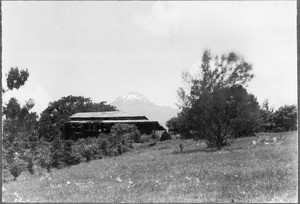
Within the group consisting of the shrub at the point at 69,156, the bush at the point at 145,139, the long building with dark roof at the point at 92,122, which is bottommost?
the shrub at the point at 69,156

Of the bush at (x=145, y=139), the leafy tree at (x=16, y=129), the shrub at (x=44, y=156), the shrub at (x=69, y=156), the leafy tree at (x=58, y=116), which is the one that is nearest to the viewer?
the leafy tree at (x=16, y=129)

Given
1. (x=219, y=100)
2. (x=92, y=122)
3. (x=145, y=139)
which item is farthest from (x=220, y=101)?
(x=145, y=139)

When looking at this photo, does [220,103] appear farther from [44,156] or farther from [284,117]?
[284,117]

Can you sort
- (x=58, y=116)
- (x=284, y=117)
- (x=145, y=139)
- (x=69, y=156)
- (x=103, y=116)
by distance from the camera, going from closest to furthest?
(x=69, y=156), (x=58, y=116), (x=103, y=116), (x=145, y=139), (x=284, y=117)

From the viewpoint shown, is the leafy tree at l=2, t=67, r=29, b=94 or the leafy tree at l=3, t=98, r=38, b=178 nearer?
the leafy tree at l=2, t=67, r=29, b=94

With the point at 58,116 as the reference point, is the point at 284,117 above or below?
above

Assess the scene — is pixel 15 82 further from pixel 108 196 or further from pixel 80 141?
pixel 80 141

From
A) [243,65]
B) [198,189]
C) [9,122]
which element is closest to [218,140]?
[243,65]

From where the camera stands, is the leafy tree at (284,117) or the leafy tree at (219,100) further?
the leafy tree at (284,117)

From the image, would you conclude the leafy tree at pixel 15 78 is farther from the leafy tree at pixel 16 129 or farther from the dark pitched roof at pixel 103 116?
the dark pitched roof at pixel 103 116

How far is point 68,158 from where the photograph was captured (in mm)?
21500

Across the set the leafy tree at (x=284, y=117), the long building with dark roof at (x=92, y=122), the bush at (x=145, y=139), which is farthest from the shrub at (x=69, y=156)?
the leafy tree at (x=284, y=117)

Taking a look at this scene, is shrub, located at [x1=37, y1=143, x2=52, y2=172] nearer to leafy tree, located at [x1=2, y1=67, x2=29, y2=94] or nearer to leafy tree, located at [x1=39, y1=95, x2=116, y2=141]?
leafy tree, located at [x1=39, y1=95, x2=116, y2=141]

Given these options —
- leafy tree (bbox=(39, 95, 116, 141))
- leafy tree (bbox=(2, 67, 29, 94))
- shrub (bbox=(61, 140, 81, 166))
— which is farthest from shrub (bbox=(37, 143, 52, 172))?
leafy tree (bbox=(2, 67, 29, 94))
